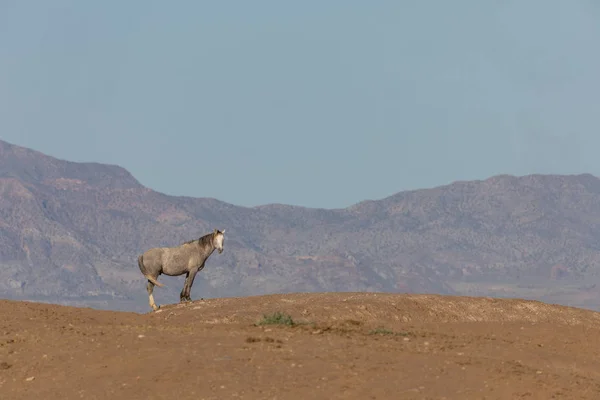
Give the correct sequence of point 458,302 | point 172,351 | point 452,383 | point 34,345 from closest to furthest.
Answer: point 452,383, point 172,351, point 34,345, point 458,302

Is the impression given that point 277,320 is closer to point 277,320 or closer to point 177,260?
point 277,320

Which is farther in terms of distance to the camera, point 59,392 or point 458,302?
point 458,302

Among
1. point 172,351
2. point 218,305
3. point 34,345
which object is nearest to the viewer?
point 172,351

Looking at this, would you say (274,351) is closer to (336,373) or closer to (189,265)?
(336,373)

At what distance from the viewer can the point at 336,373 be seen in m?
21.0

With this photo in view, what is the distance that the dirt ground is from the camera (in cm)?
2036

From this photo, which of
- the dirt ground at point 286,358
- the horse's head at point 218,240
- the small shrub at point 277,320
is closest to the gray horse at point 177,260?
the horse's head at point 218,240

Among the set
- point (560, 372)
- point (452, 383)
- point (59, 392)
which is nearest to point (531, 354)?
point (560, 372)

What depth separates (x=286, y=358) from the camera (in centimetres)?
2231

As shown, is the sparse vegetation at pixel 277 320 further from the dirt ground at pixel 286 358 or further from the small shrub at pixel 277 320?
the dirt ground at pixel 286 358

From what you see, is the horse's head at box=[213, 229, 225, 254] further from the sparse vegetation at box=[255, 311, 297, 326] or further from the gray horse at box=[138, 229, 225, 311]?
the sparse vegetation at box=[255, 311, 297, 326]

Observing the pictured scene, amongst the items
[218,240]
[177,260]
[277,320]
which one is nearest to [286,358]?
[277,320]

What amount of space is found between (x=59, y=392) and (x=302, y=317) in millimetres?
11523

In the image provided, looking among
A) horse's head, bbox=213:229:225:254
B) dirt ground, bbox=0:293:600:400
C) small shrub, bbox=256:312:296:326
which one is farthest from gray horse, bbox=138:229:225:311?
small shrub, bbox=256:312:296:326
